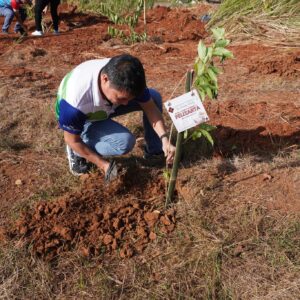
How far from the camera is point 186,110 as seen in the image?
6.40 ft

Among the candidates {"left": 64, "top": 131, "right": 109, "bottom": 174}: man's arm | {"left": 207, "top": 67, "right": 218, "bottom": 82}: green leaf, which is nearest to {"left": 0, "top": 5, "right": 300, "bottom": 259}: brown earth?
{"left": 64, "top": 131, "right": 109, "bottom": 174}: man's arm

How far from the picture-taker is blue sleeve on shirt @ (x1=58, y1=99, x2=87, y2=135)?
2260 mm

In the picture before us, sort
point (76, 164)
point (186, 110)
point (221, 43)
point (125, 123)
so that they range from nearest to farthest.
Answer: point (221, 43)
point (186, 110)
point (76, 164)
point (125, 123)

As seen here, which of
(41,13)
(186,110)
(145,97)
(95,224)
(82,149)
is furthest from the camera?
Result: (41,13)

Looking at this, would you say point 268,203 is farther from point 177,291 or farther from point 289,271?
point 177,291

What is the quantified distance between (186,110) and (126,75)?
0.35 meters

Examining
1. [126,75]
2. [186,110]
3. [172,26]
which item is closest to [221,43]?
[186,110]

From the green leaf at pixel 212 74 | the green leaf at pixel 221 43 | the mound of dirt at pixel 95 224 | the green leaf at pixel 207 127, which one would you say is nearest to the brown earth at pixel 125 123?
the mound of dirt at pixel 95 224

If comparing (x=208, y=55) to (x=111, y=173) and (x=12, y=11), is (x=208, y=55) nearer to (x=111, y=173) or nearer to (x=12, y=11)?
(x=111, y=173)

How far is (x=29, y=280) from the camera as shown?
198 cm

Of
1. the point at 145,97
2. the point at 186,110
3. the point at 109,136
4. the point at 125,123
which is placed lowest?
the point at 125,123

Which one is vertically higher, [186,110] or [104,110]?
[186,110]

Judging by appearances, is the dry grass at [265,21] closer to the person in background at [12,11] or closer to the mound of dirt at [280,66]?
the mound of dirt at [280,66]

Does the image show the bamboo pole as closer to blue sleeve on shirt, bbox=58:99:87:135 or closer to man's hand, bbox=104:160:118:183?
man's hand, bbox=104:160:118:183
